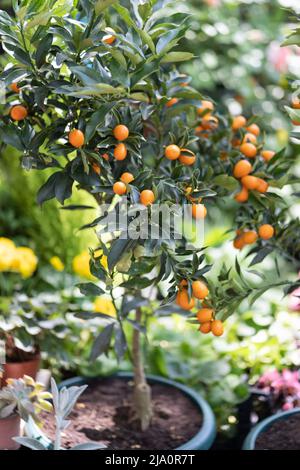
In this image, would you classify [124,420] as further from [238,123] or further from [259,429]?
[238,123]

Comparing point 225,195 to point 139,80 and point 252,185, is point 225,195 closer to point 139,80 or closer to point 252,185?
point 252,185

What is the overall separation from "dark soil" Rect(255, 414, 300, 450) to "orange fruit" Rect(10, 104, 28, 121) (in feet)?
2.26

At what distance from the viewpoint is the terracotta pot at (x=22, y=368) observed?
46.0 inches

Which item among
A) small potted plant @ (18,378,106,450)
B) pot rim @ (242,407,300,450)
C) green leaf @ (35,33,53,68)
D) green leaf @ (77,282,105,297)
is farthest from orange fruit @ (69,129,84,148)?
pot rim @ (242,407,300,450)

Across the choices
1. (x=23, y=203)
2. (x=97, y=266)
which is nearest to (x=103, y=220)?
(x=97, y=266)

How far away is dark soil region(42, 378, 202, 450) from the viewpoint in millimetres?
1139

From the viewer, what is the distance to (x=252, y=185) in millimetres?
1021

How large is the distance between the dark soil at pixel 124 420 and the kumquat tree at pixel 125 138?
7.7 inches

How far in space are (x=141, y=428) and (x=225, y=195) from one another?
49 centimetres

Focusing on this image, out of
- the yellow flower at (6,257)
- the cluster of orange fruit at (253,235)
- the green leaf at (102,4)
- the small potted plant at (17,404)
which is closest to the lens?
the green leaf at (102,4)

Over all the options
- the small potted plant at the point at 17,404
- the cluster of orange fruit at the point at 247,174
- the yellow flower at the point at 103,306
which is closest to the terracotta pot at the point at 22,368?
the small potted plant at the point at 17,404

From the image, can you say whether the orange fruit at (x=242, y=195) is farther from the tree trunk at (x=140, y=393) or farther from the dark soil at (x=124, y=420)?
the dark soil at (x=124, y=420)

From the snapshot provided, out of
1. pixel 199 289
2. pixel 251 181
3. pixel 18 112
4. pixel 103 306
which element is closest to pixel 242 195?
pixel 251 181

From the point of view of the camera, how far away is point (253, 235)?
1047mm
